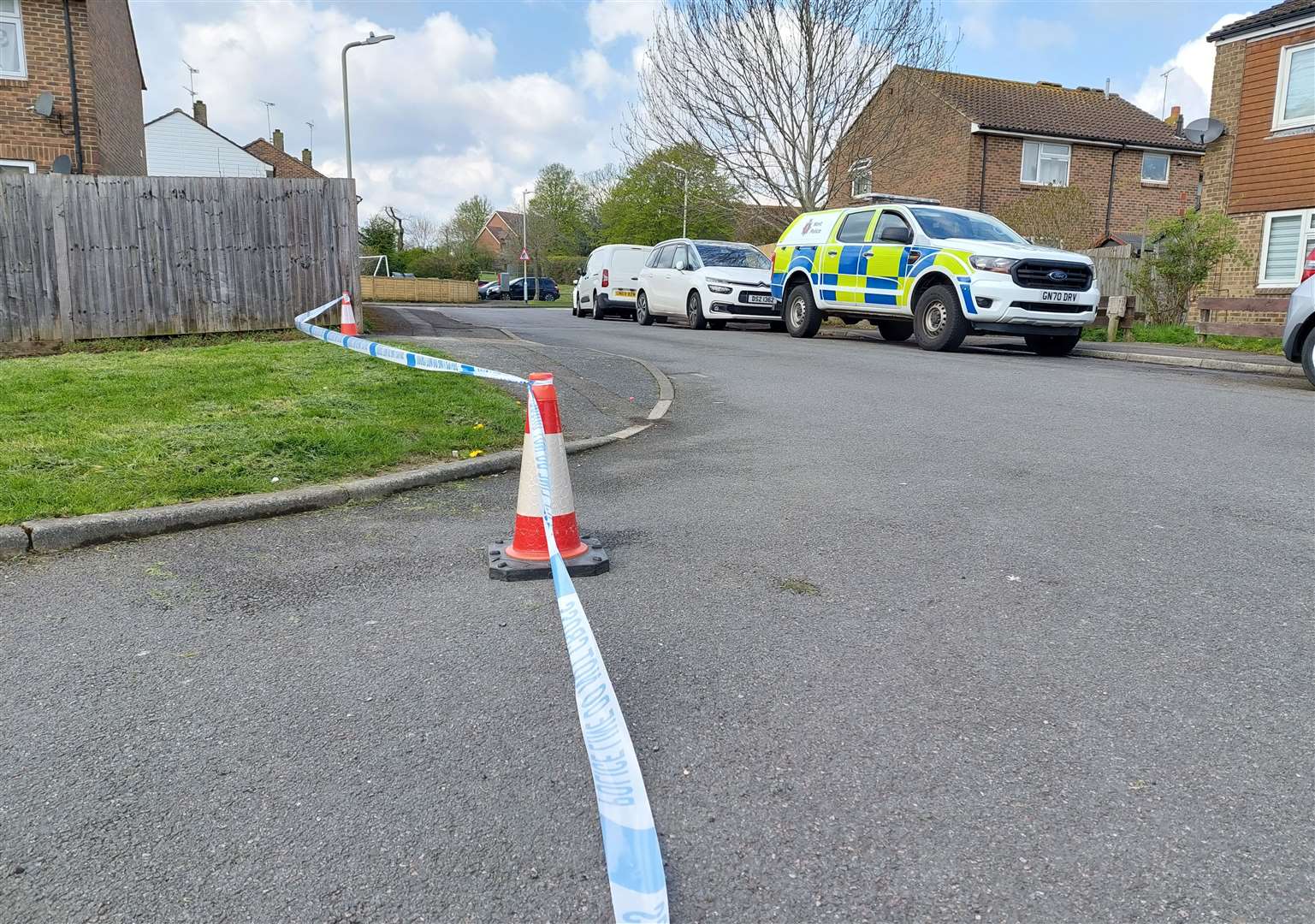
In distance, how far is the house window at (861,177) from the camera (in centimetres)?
2636

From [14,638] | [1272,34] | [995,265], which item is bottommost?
[14,638]

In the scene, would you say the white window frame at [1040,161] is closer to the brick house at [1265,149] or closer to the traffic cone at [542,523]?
the brick house at [1265,149]

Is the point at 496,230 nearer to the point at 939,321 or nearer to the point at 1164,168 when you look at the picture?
the point at 1164,168

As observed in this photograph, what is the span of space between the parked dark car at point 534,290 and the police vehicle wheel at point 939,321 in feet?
132

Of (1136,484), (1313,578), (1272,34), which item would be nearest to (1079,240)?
(1272,34)

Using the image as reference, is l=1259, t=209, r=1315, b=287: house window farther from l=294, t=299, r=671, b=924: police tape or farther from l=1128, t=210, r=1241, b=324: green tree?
l=294, t=299, r=671, b=924: police tape

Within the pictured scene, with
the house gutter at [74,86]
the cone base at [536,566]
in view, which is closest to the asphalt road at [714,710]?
the cone base at [536,566]

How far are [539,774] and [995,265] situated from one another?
38.9ft

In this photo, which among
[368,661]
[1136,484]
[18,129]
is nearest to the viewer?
[368,661]

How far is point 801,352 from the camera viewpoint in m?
13.5

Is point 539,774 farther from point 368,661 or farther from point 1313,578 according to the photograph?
point 1313,578

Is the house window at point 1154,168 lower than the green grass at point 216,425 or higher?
higher

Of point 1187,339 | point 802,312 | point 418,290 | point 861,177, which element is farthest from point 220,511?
point 418,290

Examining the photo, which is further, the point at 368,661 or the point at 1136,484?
the point at 1136,484
